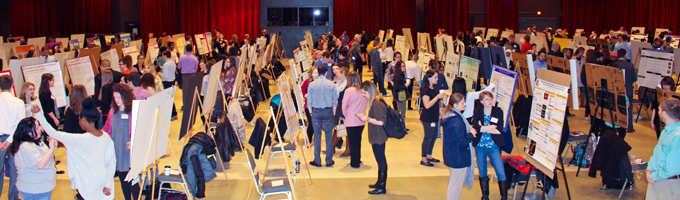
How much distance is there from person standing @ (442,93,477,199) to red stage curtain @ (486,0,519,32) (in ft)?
69.0

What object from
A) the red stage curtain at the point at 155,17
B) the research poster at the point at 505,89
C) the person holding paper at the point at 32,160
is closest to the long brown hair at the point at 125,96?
the person holding paper at the point at 32,160

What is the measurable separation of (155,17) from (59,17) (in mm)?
3872

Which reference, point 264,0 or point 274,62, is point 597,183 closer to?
point 274,62

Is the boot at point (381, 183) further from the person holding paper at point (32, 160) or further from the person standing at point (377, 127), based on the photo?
the person holding paper at point (32, 160)

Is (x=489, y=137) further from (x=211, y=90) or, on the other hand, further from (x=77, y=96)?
(x=77, y=96)

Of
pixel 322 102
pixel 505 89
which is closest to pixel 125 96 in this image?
pixel 322 102

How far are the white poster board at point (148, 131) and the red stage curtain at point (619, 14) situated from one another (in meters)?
22.5

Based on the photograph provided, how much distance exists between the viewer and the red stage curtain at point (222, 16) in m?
23.8

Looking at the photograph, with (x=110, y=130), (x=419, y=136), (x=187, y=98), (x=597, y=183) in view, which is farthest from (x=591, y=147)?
(x=110, y=130)

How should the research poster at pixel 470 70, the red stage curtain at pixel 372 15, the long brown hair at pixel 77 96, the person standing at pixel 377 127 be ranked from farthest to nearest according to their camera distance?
the red stage curtain at pixel 372 15 < the research poster at pixel 470 70 < the long brown hair at pixel 77 96 < the person standing at pixel 377 127

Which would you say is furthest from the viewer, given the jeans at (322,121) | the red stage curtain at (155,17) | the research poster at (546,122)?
the red stage curtain at (155,17)

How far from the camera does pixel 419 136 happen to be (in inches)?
356

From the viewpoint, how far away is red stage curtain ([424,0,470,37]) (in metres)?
24.6

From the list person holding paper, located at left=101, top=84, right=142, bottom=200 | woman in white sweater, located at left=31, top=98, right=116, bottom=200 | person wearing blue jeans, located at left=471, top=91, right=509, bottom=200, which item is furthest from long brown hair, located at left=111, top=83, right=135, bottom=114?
person wearing blue jeans, located at left=471, top=91, right=509, bottom=200
